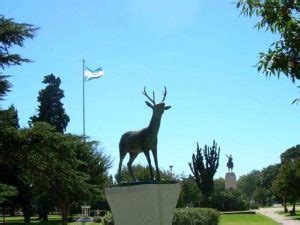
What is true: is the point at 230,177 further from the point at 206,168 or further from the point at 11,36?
the point at 11,36

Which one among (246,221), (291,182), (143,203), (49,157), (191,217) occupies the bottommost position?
(246,221)

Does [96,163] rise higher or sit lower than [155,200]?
higher

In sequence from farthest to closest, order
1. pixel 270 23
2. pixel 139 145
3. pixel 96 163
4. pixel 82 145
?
pixel 96 163, pixel 82 145, pixel 139 145, pixel 270 23

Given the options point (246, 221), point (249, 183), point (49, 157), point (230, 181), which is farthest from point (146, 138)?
point (249, 183)

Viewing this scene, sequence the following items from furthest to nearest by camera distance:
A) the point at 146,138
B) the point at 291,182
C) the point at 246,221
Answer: the point at 291,182 < the point at 246,221 < the point at 146,138

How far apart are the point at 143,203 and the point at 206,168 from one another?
46577 millimetres

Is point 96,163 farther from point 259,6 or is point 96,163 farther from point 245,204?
point 259,6

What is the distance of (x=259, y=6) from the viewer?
5980 millimetres

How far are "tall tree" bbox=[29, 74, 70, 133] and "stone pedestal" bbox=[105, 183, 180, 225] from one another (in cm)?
4634

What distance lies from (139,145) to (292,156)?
11659 cm

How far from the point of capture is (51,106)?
5741 cm

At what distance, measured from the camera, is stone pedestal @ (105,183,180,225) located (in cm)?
1088

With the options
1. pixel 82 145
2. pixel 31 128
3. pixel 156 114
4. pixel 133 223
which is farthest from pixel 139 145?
pixel 82 145

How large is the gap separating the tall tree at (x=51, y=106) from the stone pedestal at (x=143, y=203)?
46.3 meters
